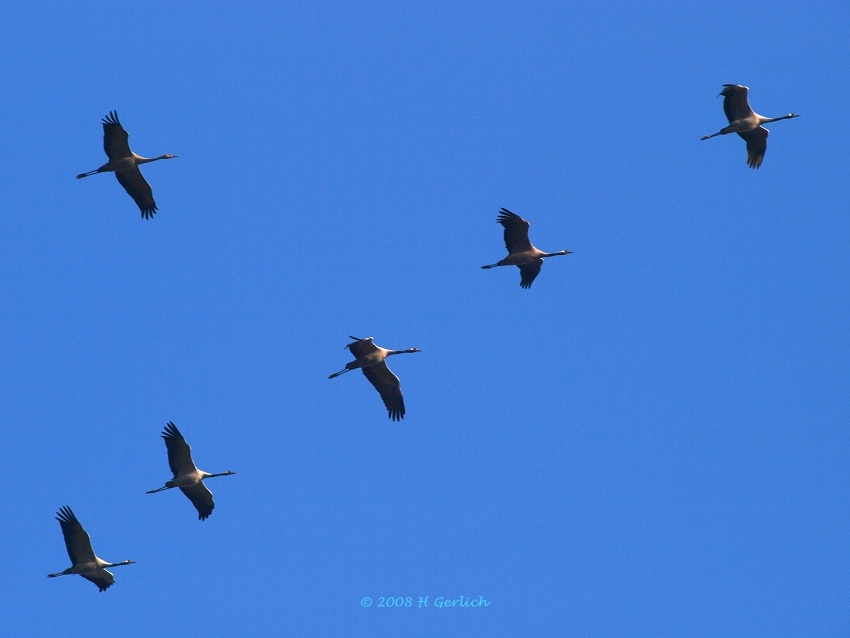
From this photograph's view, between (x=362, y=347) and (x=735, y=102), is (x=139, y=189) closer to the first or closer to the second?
(x=362, y=347)

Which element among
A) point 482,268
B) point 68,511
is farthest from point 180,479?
point 482,268

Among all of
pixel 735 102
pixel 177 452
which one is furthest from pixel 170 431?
pixel 735 102

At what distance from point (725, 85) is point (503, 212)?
6.59 m

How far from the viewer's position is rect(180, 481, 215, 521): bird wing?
2556 centimetres

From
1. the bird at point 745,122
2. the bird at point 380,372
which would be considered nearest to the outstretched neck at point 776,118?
the bird at point 745,122

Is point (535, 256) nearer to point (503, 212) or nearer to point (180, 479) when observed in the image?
point (503, 212)

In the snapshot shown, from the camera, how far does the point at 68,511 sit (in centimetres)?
2412

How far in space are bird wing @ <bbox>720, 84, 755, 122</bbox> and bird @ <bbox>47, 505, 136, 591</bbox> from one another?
19.1m

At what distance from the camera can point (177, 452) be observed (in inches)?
968

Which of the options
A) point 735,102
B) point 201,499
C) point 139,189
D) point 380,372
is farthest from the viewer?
point 735,102

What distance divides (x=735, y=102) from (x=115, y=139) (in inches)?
615

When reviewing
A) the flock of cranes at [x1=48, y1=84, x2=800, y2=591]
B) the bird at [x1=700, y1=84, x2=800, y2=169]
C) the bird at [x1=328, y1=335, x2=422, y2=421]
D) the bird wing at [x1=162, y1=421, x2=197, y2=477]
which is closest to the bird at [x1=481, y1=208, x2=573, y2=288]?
the flock of cranes at [x1=48, y1=84, x2=800, y2=591]

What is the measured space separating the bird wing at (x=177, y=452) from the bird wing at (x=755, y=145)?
16.2 m

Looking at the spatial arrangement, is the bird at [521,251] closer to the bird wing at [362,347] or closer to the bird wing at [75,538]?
the bird wing at [362,347]
